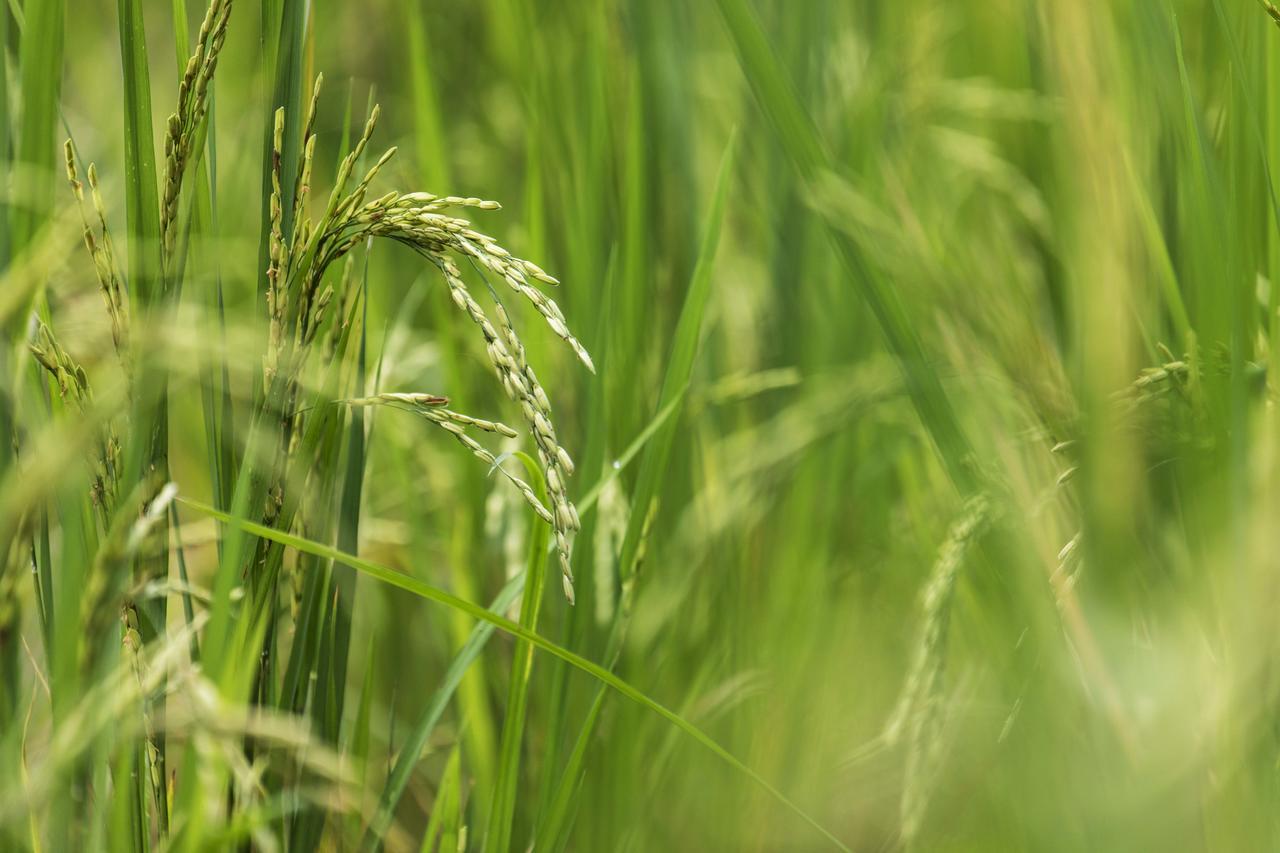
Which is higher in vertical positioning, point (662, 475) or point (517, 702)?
point (662, 475)

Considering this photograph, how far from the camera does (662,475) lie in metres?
1.03

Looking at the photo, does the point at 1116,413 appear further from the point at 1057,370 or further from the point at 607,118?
the point at 607,118

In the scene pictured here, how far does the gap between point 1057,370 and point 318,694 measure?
→ 636 millimetres

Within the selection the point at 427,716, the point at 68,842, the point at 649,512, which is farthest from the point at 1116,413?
the point at 68,842

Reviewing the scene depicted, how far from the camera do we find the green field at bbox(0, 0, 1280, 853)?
0.65m

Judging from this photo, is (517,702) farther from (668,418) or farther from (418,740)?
(668,418)

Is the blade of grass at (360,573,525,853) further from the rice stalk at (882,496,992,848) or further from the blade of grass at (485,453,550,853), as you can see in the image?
the rice stalk at (882,496,992,848)

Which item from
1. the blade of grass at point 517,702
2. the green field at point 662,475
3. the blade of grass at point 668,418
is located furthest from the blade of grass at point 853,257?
the blade of grass at point 517,702

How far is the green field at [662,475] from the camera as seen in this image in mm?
652

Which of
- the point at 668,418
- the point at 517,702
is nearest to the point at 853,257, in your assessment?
the point at 668,418

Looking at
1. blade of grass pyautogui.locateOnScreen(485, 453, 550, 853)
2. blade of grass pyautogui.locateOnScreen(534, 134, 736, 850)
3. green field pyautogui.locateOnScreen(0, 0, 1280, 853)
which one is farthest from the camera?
blade of grass pyautogui.locateOnScreen(534, 134, 736, 850)

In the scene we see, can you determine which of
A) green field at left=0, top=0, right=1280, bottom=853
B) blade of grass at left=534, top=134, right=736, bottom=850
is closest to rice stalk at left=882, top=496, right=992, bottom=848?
green field at left=0, top=0, right=1280, bottom=853

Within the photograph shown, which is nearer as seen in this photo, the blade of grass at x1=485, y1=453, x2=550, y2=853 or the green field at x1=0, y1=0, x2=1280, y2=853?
the green field at x1=0, y1=0, x2=1280, y2=853

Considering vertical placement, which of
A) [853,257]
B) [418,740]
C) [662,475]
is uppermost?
[853,257]
